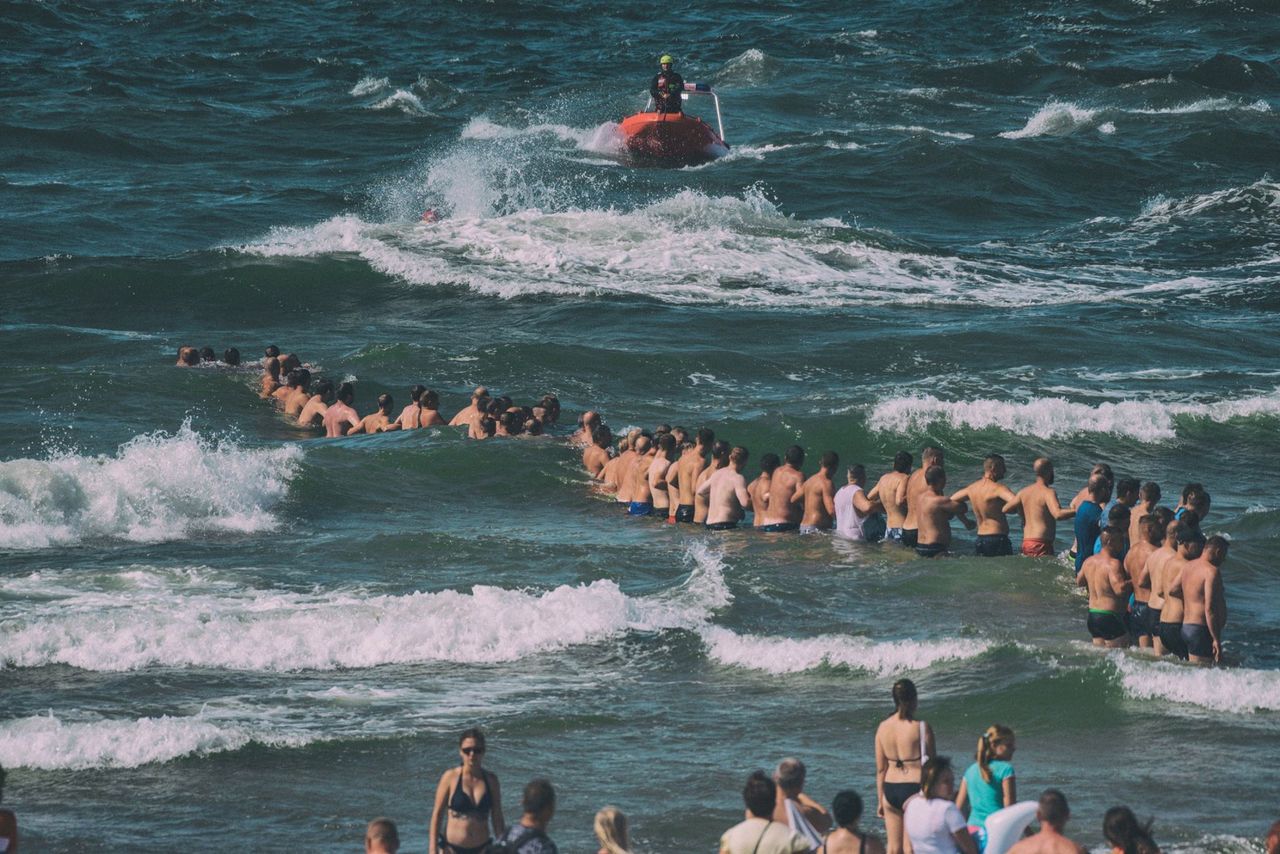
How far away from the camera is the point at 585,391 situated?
21734 millimetres

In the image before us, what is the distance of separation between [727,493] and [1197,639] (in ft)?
17.9

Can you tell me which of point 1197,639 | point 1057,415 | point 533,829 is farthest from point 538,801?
point 1057,415

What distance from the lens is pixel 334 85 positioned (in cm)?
4422

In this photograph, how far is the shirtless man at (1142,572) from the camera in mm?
11961

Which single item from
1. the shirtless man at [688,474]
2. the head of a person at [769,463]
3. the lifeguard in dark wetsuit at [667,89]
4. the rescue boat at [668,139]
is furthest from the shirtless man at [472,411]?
the rescue boat at [668,139]

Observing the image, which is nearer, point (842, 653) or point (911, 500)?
point (842, 653)

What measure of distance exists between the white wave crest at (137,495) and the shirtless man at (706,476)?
4.27 meters

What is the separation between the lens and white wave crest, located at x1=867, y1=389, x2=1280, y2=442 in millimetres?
19438

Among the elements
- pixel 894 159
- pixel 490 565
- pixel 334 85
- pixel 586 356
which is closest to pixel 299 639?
pixel 490 565

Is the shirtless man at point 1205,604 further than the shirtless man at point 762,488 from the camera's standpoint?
No

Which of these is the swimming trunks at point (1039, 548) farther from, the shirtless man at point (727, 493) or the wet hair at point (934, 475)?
the shirtless man at point (727, 493)

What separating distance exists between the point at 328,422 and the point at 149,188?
604 inches

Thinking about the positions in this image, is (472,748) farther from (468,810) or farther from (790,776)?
(790,776)

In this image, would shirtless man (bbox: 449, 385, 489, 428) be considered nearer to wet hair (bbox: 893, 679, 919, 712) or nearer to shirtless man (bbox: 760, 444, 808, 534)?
shirtless man (bbox: 760, 444, 808, 534)
